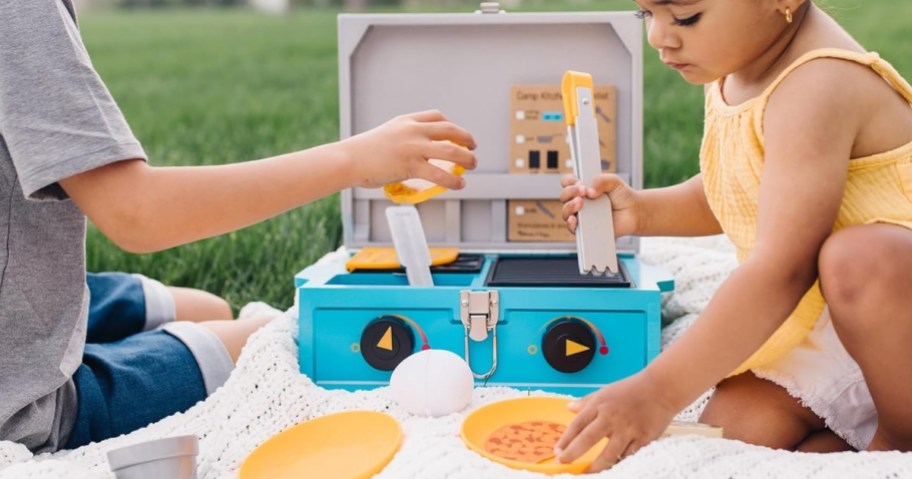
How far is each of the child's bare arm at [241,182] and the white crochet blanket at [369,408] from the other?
0.62 feet

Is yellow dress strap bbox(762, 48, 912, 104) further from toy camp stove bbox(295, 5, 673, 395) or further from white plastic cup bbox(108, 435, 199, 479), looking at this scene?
white plastic cup bbox(108, 435, 199, 479)

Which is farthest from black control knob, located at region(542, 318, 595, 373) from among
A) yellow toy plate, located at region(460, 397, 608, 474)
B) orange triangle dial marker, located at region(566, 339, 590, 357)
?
yellow toy plate, located at region(460, 397, 608, 474)

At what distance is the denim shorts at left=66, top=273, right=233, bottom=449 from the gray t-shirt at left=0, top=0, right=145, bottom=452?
3 cm

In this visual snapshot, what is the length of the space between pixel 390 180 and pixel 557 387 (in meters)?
0.30

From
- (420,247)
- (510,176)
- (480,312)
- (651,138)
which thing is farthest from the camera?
(651,138)

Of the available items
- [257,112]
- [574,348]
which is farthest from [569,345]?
[257,112]

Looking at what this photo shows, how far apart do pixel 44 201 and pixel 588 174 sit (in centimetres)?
57

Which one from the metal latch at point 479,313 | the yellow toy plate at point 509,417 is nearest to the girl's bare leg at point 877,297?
the yellow toy plate at point 509,417

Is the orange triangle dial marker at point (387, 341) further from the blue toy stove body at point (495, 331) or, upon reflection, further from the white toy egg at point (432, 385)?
the white toy egg at point (432, 385)

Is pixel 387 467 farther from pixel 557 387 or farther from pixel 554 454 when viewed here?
pixel 557 387

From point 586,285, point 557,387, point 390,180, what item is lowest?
point 557,387

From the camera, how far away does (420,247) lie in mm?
1273

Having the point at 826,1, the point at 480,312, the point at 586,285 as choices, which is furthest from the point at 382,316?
the point at 826,1

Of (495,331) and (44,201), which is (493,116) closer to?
(495,331)
